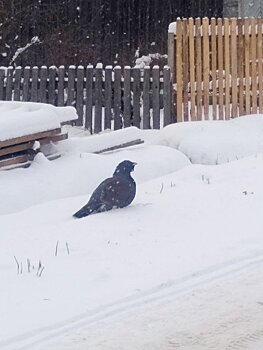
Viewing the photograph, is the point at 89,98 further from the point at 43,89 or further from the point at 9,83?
the point at 9,83

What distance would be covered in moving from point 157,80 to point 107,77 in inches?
35.0

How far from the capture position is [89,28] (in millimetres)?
21719

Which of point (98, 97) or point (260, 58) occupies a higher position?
point (260, 58)

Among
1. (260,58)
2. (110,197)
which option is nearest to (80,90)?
(260,58)

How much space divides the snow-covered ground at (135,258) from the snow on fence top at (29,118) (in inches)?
14.6

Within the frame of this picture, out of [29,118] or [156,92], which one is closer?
[29,118]

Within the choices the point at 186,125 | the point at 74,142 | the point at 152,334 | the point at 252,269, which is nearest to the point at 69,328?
the point at 152,334

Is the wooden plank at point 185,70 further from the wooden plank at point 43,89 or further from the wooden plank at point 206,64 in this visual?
the wooden plank at point 43,89

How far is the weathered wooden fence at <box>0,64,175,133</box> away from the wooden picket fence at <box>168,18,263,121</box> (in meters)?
0.29

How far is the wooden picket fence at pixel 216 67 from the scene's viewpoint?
13.4 m

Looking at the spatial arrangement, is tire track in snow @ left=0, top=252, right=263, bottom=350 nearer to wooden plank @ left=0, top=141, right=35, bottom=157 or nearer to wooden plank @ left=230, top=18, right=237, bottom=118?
wooden plank @ left=0, top=141, right=35, bottom=157

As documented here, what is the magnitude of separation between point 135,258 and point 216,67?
7.78m

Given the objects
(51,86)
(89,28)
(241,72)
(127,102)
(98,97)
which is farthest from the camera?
(89,28)

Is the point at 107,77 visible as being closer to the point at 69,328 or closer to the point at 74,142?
the point at 74,142
